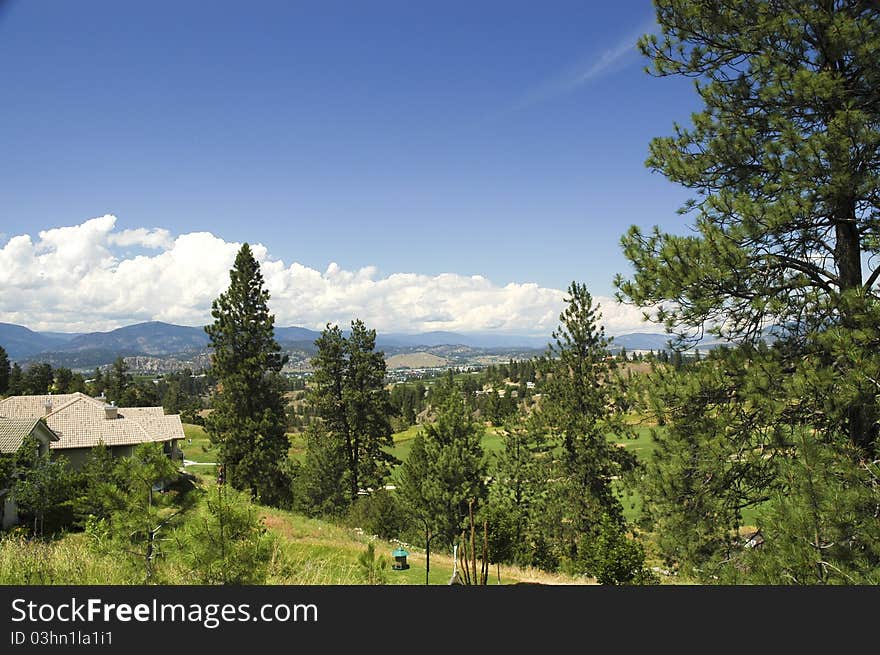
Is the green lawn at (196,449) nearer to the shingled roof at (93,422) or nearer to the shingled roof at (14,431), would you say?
the shingled roof at (93,422)

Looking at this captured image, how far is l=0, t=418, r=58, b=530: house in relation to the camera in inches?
846

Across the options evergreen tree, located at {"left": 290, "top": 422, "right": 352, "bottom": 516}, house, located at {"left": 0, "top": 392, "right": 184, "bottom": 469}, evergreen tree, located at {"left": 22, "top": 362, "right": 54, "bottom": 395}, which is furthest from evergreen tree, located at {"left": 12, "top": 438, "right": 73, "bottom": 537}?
evergreen tree, located at {"left": 22, "top": 362, "right": 54, "bottom": 395}

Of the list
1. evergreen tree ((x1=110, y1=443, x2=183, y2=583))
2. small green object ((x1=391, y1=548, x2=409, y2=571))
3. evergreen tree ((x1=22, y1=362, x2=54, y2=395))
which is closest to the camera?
evergreen tree ((x1=110, y1=443, x2=183, y2=583))

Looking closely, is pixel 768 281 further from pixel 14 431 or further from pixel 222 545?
pixel 14 431

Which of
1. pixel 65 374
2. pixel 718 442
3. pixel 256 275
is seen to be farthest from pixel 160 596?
pixel 65 374

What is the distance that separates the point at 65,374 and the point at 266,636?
101 meters

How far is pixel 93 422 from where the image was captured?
32.8 meters

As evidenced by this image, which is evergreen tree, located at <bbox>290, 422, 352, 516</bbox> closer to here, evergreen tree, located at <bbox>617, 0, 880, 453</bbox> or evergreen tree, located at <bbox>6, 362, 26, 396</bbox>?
evergreen tree, located at <bbox>617, 0, 880, 453</bbox>

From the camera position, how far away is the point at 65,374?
84.1m

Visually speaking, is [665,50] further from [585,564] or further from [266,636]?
[585,564]

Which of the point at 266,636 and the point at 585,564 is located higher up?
the point at 266,636

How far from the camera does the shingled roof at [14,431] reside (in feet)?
71.5

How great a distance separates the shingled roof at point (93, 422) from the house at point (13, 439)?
107 inches

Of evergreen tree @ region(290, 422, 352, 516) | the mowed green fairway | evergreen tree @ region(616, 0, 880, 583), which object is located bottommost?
the mowed green fairway
